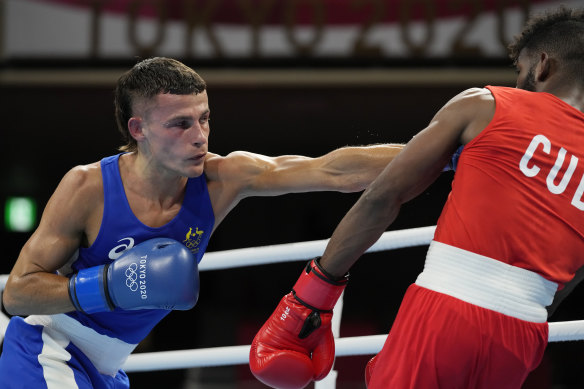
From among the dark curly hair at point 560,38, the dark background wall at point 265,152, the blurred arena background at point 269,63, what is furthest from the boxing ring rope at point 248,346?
the dark background wall at point 265,152

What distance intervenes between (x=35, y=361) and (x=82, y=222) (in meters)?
0.43

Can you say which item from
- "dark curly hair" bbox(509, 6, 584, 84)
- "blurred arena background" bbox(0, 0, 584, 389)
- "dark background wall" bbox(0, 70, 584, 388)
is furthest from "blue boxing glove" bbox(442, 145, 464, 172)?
"dark background wall" bbox(0, 70, 584, 388)

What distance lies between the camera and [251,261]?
2.43m

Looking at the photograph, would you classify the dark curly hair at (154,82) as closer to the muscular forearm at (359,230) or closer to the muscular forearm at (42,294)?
the muscular forearm at (42,294)

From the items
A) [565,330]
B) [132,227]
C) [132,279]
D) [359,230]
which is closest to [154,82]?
[132,227]

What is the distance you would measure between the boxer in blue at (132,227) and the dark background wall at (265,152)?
4.79m

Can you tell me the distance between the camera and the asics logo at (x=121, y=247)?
2.11 meters

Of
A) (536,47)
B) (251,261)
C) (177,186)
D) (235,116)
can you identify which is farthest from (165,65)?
(235,116)

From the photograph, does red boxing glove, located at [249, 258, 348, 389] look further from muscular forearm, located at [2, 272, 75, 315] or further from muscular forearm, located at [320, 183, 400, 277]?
muscular forearm, located at [2, 272, 75, 315]

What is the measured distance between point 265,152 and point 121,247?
672 centimetres

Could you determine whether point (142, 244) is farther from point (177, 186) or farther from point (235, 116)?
point (235, 116)

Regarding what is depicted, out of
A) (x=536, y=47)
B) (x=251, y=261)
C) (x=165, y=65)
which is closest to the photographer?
(x=536, y=47)

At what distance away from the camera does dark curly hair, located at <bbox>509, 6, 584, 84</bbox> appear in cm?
155

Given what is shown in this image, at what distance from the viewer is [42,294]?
2.00m
